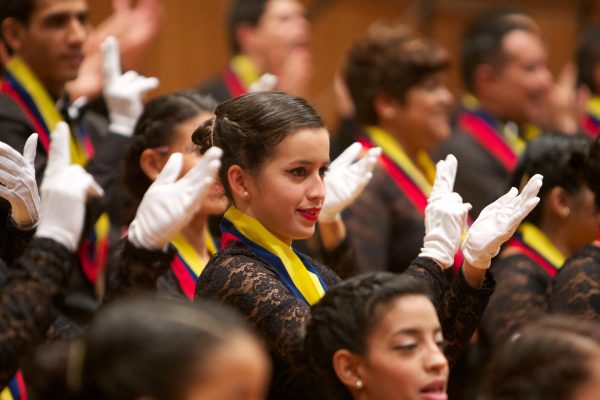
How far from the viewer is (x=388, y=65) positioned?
473cm

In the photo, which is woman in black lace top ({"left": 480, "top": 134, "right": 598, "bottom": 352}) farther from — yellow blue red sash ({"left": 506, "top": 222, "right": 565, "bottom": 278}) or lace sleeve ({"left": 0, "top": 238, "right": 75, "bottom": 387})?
lace sleeve ({"left": 0, "top": 238, "right": 75, "bottom": 387})

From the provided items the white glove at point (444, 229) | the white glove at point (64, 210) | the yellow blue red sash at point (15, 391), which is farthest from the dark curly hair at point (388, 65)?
the white glove at point (64, 210)

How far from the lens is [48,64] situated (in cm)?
396

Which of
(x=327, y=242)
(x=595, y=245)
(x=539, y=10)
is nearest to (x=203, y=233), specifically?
(x=327, y=242)

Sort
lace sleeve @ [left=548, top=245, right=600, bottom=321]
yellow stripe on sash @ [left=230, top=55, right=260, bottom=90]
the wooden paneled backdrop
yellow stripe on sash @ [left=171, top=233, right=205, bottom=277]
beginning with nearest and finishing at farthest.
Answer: lace sleeve @ [left=548, top=245, right=600, bottom=321], yellow stripe on sash @ [left=171, top=233, right=205, bottom=277], yellow stripe on sash @ [left=230, top=55, right=260, bottom=90], the wooden paneled backdrop

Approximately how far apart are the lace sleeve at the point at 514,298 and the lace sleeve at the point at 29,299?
164 centimetres

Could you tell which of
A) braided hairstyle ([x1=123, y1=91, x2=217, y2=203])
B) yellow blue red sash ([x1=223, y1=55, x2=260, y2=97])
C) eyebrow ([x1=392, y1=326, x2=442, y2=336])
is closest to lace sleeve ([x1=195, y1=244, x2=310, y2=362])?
eyebrow ([x1=392, y1=326, x2=442, y2=336])

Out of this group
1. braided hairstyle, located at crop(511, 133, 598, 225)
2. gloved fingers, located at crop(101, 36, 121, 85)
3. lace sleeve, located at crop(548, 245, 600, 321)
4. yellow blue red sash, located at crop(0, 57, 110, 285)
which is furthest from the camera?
gloved fingers, located at crop(101, 36, 121, 85)

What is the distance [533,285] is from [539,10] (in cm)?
452

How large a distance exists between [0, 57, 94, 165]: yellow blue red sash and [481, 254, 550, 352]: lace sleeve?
4.81 feet

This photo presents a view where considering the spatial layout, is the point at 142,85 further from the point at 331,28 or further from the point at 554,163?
the point at 331,28

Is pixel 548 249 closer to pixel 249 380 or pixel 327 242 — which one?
pixel 327 242

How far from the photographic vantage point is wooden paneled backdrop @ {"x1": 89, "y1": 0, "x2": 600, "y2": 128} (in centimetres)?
627

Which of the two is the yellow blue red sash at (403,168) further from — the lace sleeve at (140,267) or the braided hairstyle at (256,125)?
the lace sleeve at (140,267)
